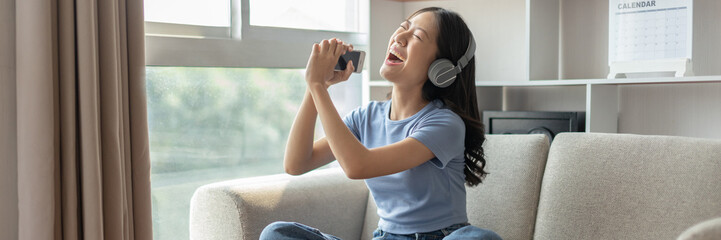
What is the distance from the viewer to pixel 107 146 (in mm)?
1746

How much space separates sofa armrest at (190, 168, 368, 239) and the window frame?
0.43 m

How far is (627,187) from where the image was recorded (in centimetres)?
167

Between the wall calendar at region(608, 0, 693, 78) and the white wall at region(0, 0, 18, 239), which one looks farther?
the wall calendar at region(608, 0, 693, 78)

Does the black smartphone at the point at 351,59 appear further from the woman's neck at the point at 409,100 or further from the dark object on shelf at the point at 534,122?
the dark object on shelf at the point at 534,122

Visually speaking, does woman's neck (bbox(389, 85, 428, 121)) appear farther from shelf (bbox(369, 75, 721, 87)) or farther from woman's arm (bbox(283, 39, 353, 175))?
shelf (bbox(369, 75, 721, 87))

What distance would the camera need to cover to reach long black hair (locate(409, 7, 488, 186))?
5.32 feet

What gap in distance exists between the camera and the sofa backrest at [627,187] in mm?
1576

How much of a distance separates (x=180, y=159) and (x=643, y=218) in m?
1.40

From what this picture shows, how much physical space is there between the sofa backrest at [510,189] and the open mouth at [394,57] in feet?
1.49

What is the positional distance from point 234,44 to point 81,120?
67 cm

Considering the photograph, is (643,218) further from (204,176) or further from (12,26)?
(12,26)

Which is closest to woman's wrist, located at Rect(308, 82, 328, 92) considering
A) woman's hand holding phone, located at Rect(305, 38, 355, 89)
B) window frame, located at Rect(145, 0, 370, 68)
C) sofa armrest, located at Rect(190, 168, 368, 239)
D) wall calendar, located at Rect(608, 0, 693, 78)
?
woman's hand holding phone, located at Rect(305, 38, 355, 89)

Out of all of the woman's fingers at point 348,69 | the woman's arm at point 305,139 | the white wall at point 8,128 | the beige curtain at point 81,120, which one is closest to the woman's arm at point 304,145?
the woman's arm at point 305,139

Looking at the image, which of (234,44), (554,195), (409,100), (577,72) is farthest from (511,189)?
(234,44)
